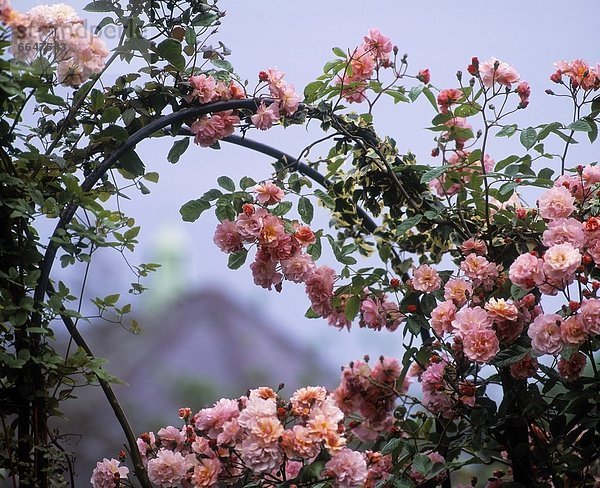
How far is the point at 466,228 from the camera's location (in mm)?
1679

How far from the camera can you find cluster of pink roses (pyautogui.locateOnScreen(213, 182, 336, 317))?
1.52 meters

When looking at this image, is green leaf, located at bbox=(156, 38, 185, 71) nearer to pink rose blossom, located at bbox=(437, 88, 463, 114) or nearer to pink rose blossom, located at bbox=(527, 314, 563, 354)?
pink rose blossom, located at bbox=(437, 88, 463, 114)

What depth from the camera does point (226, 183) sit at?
1568 mm

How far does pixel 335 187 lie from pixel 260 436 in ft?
2.29

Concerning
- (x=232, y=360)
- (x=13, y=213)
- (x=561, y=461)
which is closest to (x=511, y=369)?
(x=561, y=461)

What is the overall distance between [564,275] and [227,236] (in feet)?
2.11

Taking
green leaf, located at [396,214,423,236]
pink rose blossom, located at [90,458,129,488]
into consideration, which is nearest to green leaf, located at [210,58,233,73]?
green leaf, located at [396,214,423,236]

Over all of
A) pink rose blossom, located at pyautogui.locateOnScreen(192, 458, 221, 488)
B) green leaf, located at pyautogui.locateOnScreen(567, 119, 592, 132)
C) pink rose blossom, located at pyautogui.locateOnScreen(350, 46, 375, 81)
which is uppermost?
pink rose blossom, located at pyautogui.locateOnScreen(350, 46, 375, 81)

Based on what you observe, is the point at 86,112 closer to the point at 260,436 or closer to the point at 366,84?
the point at 366,84

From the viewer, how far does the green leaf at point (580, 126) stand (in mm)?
1531

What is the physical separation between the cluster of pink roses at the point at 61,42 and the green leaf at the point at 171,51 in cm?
13

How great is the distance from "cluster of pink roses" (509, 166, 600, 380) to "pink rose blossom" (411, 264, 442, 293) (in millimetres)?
211

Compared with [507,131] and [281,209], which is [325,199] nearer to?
[281,209]

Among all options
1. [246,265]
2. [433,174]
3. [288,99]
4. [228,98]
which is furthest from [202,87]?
[246,265]
